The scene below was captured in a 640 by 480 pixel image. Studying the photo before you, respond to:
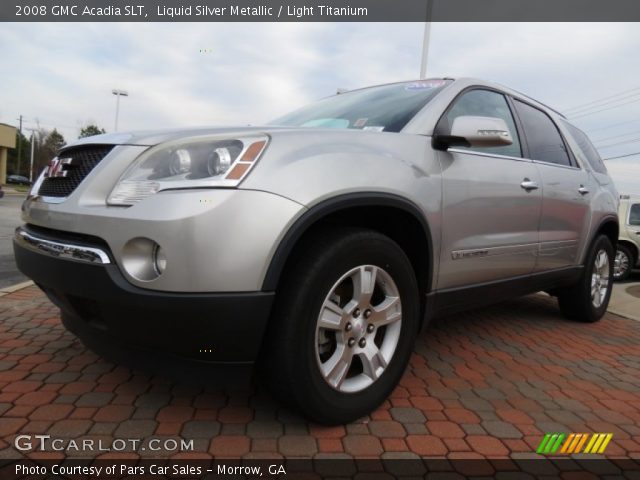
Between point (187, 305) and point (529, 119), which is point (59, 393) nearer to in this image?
point (187, 305)

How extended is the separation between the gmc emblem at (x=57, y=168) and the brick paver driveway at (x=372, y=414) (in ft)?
3.56

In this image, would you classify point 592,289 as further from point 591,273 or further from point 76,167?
point 76,167

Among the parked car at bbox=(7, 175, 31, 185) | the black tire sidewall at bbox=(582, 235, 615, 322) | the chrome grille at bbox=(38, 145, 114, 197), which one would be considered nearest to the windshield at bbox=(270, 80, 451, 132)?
the chrome grille at bbox=(38, 145, 114, 197)

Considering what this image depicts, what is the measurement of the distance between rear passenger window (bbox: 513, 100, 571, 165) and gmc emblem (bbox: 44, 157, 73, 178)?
3.03 meters

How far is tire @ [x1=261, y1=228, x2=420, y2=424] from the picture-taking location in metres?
1.86

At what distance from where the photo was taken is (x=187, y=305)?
166 cm

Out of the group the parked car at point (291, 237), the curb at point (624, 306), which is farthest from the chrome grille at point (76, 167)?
the curb at point (624, 306)

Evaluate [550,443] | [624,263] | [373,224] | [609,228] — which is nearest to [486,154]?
[373,224]

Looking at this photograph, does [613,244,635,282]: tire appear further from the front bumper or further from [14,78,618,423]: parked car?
the front bumper

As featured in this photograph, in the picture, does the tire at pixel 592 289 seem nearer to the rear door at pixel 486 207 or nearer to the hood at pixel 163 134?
the rear door at pixel 486 207

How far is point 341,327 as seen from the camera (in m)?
2.02

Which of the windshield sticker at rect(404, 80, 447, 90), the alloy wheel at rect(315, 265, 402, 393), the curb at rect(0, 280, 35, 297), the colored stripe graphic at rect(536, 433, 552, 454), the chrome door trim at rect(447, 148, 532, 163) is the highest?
the windshield sticker at rect(404, 80, 447, 90)

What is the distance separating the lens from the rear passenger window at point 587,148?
14.6ft

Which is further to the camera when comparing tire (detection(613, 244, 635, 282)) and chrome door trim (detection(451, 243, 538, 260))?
tire (detection(613, 244, 635, 282))
